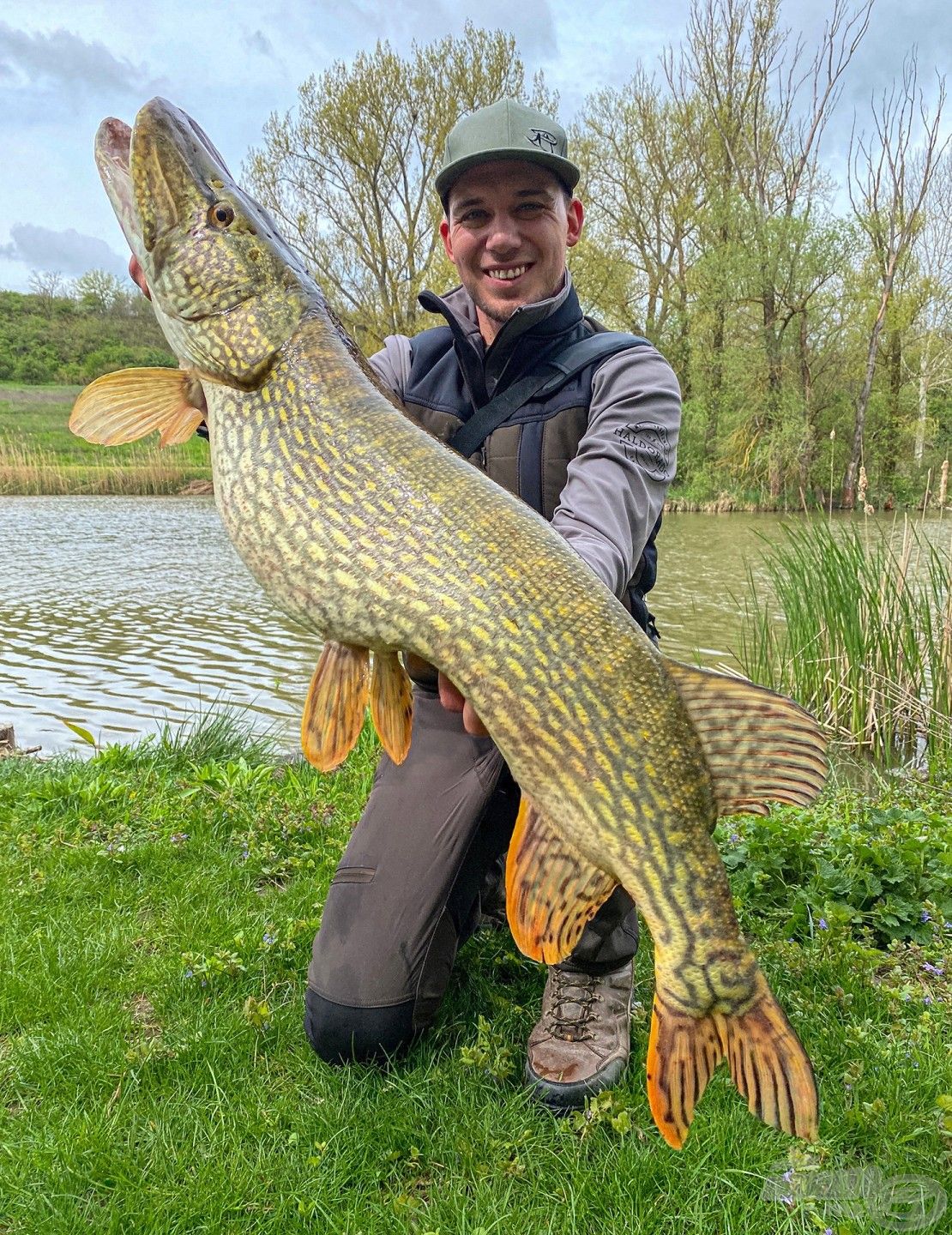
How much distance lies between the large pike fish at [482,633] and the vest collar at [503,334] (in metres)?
0.77

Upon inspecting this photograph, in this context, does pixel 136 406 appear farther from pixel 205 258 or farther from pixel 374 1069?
pixel 374 1069

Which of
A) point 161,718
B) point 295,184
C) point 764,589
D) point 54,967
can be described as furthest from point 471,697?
point 295,184

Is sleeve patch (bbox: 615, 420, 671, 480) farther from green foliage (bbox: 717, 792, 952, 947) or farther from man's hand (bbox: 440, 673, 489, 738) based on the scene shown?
green foliage (bbox: 717, 792, 952, 947)

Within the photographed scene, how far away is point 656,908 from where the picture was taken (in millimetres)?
1540

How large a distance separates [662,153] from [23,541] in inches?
778

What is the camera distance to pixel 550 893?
1602mm

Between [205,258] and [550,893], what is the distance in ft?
4.88

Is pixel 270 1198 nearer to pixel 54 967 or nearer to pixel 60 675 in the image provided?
pixel 54 967

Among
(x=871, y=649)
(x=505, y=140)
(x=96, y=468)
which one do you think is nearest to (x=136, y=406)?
(x=505, y=140)

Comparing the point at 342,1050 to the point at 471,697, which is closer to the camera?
the point at 471,697

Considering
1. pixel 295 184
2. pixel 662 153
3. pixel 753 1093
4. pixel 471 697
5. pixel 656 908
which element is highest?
pixel 662 153

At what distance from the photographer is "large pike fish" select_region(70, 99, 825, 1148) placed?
1.54 metres

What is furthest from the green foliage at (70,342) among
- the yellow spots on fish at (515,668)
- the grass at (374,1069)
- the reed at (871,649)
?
the yellow spots on fish at (515,668)

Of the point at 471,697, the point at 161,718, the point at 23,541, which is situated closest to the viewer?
the point at 471,697
